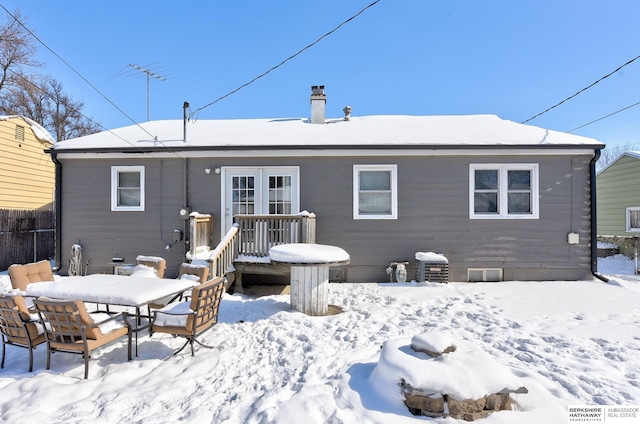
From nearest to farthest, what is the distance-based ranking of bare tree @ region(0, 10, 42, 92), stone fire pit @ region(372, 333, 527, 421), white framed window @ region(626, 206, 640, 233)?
stone fire pit @ region(372, 333, 527, 421) < white framed window @ region(626, 206, 640, 233) < bare tree @ region(0, 10, 42, 92)

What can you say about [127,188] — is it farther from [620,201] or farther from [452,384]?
[620,201]

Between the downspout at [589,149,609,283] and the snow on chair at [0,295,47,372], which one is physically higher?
the downspout at [589,149,609,283]

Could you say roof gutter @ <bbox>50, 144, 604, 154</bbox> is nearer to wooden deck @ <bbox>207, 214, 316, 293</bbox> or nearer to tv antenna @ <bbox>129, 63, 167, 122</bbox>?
wooden deck @ <bbox>207, 214, 316, 293</bbox>

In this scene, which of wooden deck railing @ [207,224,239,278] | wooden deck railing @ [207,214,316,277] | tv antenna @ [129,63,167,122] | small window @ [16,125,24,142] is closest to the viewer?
wooden deck railing @ [207,224,239,278]

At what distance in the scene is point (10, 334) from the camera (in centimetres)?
356

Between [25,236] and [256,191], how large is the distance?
321 inches

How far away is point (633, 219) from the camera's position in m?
12.9

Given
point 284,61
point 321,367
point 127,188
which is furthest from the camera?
point 127,188

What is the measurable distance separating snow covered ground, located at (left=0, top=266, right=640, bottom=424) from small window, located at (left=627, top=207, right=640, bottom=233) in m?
9.79

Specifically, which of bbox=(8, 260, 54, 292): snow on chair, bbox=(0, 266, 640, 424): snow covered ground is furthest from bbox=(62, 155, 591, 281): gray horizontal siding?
bbox=(8, 260, 54, 292): snow on chair

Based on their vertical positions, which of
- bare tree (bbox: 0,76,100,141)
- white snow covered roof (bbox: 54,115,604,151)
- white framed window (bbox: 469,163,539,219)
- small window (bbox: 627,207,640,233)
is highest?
bare tree (bbox: 0,76,100,141)

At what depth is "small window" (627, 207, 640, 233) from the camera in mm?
12812

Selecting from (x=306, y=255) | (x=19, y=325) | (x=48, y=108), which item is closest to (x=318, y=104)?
(x=306, y=255)

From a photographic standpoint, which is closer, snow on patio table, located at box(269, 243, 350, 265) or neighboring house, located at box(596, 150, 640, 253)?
snow on patio table, located at box(269, 243, 350, 265)
